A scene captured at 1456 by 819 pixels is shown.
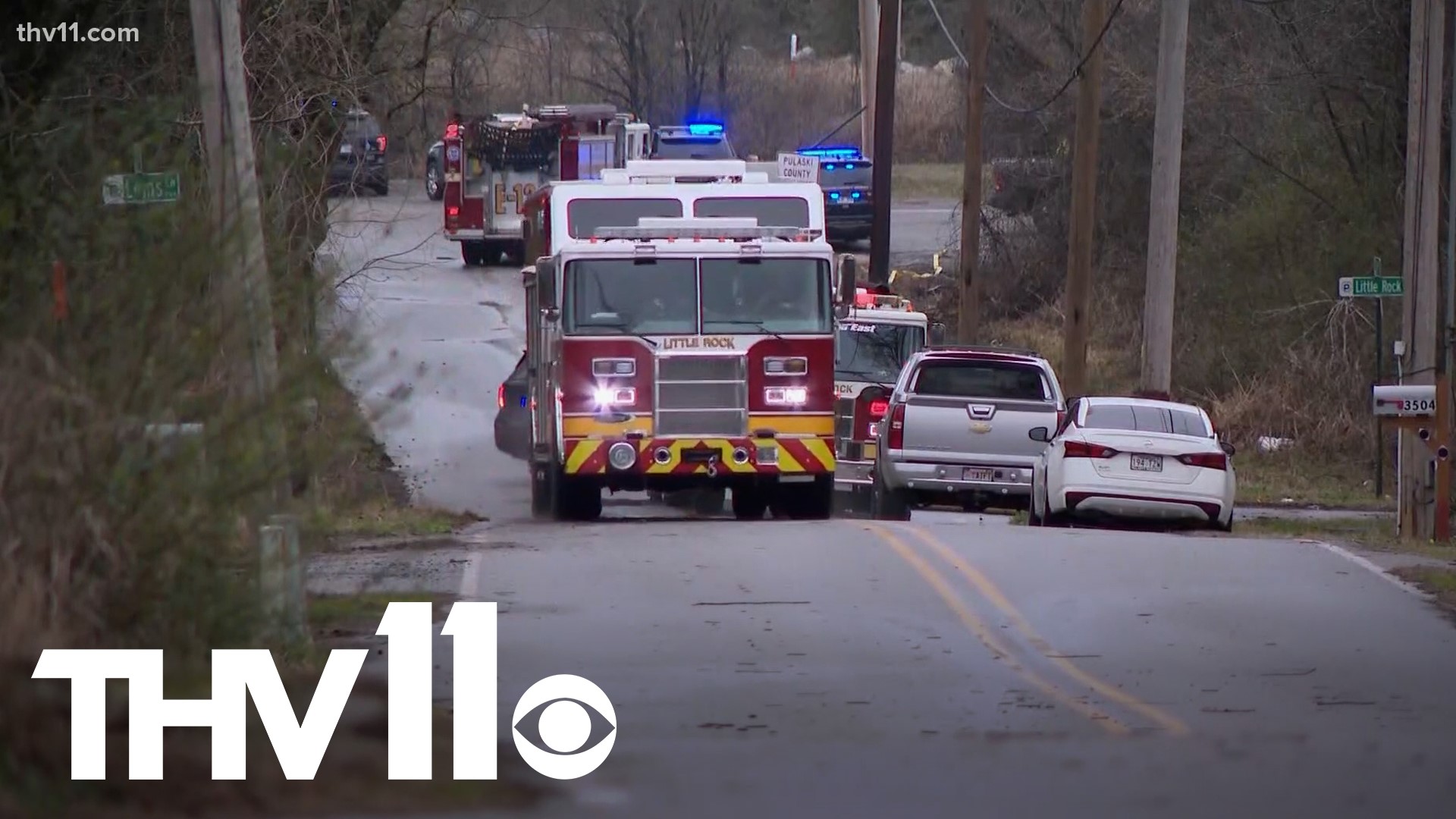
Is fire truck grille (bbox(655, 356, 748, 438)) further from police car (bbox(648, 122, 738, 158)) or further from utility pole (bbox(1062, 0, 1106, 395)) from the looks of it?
police car (bbox(648, 122, 738, 158))

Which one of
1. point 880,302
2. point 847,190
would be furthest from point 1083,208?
point 847,190

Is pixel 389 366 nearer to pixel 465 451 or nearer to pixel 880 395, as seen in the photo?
pixel 880 395

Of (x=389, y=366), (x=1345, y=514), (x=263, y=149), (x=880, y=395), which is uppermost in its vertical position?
(x=263, y=149)

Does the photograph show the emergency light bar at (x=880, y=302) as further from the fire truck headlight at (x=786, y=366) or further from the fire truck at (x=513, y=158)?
the fire truck headlight at (x=786, y=366)

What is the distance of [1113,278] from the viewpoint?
40875 mm

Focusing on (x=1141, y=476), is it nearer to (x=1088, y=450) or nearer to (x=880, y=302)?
(x=1088, y=450)

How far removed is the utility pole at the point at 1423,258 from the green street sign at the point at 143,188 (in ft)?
47.0

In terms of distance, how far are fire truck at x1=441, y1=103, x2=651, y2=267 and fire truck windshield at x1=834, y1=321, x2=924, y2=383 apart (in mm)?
6118

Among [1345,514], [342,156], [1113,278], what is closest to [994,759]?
[1345,514]

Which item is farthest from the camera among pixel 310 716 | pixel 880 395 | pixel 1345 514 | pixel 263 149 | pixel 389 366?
pixel 1345 514

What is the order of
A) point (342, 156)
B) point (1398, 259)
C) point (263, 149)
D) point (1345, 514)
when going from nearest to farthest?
point (263, 149) < point (1345, 514) < point (342, 156) < point (1398, 259)

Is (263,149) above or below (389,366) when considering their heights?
above

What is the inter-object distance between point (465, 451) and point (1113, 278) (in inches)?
673

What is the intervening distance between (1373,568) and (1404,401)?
5.00 meters
